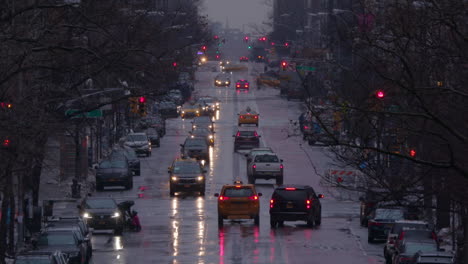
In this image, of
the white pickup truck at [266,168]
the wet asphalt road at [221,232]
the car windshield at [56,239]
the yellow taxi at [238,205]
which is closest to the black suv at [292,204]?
the wet asphalt road at [221,232]

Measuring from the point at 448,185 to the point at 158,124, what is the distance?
60947mm

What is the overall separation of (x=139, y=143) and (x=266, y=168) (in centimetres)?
1687

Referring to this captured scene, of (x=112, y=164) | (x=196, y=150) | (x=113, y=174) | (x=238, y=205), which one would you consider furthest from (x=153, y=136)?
(x=238, y=205)

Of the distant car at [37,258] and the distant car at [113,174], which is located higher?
the distant car at [37,258]

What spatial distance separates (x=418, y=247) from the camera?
92.5 ft

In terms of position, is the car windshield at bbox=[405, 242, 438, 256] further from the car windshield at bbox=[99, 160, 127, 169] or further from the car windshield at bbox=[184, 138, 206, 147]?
the car windshield at bbox=[184, 138, 206, 147]

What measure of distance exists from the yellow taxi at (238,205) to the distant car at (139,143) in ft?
94.5

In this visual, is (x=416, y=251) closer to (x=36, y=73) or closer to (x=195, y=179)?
(x=36, y=73)

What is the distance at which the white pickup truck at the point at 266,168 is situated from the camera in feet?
174

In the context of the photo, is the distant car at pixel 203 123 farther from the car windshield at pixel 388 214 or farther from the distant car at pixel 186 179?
the car windshield at pixel 388 214

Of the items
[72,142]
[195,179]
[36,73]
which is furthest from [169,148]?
[36,73]

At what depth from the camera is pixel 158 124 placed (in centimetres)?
7988

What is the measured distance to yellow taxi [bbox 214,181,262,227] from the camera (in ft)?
129

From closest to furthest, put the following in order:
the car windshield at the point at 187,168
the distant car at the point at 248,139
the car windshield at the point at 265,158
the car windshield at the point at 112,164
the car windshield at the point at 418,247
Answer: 1. the car windshield at the point at 418,247
2. the car windshield at the point at 187,168
3. the car windshield at the point at 112,164
4. the car windshield at the point at 265,158
5. the distant car at the point at 248,139
